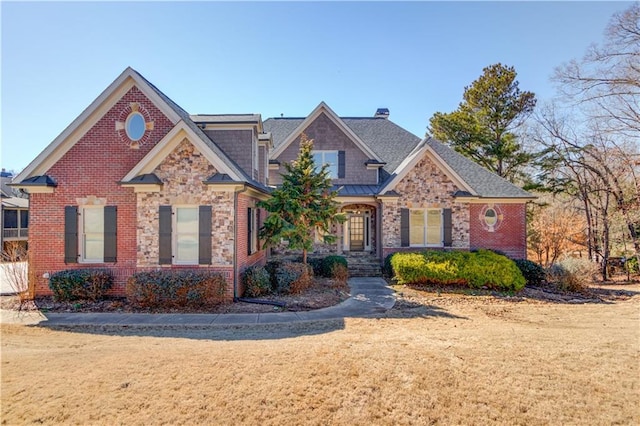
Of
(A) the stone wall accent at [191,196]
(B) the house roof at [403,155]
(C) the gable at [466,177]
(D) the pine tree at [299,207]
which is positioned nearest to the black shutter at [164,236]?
(A) the stone wall accent at [191,196]

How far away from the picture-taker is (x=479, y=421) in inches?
152

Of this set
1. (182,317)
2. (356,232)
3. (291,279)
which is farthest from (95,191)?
(356,232)

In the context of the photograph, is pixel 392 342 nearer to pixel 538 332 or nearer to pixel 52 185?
pixel 538 332

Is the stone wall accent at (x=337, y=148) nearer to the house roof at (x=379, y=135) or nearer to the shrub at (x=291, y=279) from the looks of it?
the house roof at (x=379, y=135)

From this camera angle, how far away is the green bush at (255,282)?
34.6 ft

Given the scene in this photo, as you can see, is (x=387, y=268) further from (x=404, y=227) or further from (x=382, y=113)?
(x=382, y=113)

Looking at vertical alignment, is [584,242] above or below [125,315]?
above

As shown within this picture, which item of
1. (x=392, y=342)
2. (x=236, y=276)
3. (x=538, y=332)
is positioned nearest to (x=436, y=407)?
(x=392, y=342)

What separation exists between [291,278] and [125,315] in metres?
5.00

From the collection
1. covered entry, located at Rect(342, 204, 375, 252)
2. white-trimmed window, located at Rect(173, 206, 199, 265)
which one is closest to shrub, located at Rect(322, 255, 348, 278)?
covered entry, located at Rect(342, 204, 375, 252)

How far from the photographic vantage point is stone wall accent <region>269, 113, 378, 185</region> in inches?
715

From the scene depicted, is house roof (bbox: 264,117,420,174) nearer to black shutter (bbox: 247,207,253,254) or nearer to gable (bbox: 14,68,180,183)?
black shutter (bbox: 247,207,253,254)

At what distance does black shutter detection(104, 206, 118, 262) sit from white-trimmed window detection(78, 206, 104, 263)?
9.2 inches

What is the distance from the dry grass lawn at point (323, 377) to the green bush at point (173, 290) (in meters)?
1.94
